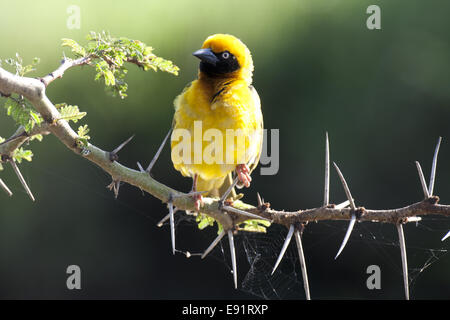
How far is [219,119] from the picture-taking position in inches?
111

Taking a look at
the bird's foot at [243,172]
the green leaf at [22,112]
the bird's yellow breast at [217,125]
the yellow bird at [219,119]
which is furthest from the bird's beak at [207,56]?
the green leaf at [22,112]

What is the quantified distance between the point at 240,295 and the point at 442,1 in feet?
10.1

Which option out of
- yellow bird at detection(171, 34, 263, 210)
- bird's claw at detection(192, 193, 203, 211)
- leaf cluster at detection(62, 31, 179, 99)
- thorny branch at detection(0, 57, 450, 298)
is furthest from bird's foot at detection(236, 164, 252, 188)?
leaf cluster at detection(62, 31, 179, 99)

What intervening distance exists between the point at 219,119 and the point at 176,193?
0.88 metres

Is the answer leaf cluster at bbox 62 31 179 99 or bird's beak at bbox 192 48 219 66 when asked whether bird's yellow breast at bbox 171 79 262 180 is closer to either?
bird's beak at bbox 192 48 219 66

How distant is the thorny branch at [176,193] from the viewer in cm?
156

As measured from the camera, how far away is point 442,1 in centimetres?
467

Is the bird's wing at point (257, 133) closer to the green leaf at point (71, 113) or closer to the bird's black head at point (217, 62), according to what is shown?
the bird's black head at point (217, 62)

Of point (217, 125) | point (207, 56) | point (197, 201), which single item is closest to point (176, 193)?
point (197, 201)

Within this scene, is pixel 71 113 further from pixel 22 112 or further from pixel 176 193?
pixel 176 193

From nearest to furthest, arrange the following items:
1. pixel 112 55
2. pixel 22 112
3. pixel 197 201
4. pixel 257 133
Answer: pixel 22 112 → pixel 112 55 → pixel 197 201 → pixel 257 133

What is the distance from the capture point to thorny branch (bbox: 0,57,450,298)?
1.56 m

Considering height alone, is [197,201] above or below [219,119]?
below

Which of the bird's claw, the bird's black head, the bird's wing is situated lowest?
the bird's claw
